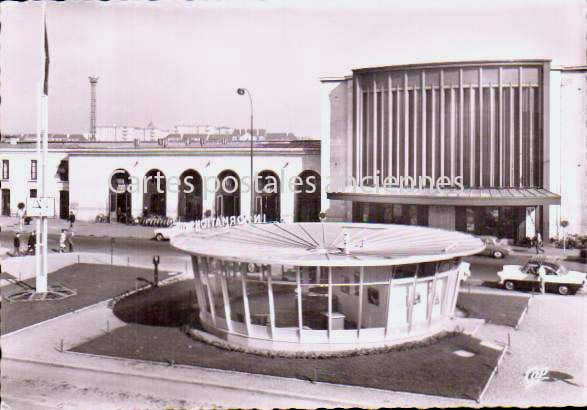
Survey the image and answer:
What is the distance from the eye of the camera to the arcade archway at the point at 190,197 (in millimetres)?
61344

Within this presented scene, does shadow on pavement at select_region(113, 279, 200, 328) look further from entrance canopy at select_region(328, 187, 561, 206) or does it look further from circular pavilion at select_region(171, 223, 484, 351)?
entrance canopy at select_region(328, 187, 561, 206)

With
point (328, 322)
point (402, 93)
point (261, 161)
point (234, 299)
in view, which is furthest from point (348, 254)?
point (261, 161)

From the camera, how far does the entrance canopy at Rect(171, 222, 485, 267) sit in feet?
69.1

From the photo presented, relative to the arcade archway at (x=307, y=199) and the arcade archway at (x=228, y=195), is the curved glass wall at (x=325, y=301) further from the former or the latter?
the arcade archway at (x=228, y=195)

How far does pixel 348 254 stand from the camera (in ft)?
74.5

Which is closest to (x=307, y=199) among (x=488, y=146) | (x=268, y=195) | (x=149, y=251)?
(x=268, y=195)

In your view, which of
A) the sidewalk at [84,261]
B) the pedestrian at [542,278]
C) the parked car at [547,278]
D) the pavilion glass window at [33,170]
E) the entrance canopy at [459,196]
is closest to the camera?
the parked car at [547,278]

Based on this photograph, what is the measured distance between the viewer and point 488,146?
47344 millimetres

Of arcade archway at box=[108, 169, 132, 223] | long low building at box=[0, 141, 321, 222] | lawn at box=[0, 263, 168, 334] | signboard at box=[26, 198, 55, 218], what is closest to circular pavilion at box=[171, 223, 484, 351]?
lawn at box=[0, 263, 168, 334]

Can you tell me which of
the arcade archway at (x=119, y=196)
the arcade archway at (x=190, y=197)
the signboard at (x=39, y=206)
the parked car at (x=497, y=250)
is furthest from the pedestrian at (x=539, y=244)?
the arcade archway at (x=119, y=196)

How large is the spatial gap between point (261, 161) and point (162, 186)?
10.4 metres

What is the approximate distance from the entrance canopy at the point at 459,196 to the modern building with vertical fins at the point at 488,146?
7 centimetres

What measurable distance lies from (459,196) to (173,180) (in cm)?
2789

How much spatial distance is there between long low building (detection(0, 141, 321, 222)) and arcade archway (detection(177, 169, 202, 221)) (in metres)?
0.10
